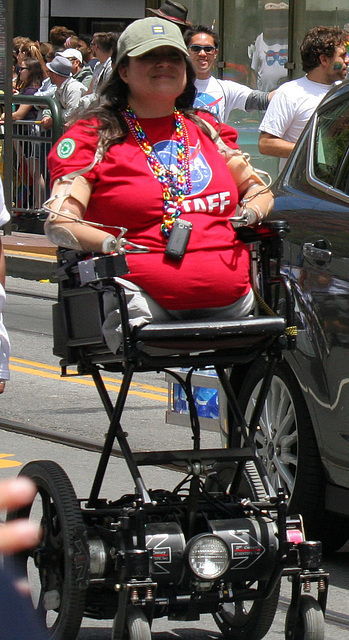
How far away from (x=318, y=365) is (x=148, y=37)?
1428 millimetres

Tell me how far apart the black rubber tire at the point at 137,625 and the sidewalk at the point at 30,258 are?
32.9 ft

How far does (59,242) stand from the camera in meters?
3.53

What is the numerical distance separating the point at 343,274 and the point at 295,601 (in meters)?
1.40

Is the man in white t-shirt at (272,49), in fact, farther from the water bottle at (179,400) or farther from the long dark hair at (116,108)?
the long dark hair at (116,108)

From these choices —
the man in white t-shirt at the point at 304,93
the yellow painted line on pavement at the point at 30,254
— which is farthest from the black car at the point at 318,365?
the yellow painted line on pavement at the point at 30,254

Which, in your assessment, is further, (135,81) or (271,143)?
(271,143)

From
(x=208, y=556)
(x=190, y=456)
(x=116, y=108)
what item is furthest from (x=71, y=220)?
(x=208, y=556)

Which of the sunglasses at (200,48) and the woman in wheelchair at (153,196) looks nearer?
the woman in wheelchair at (153,196)

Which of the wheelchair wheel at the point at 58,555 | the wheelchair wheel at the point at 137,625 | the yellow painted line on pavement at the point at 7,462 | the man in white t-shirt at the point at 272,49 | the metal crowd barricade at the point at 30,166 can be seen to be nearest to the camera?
the wheelchair wheel at the point at 137,625

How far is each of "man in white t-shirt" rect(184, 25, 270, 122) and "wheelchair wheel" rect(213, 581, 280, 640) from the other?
467cm

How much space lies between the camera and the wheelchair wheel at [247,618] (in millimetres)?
3564

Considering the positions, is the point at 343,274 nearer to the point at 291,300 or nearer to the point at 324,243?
the point at 324,243

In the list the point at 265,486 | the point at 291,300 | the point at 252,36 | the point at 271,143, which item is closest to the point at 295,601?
the point at 265,486

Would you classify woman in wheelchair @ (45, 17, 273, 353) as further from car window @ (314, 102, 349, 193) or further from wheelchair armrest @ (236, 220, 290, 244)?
car window @ (314, 102, 349, 193)
